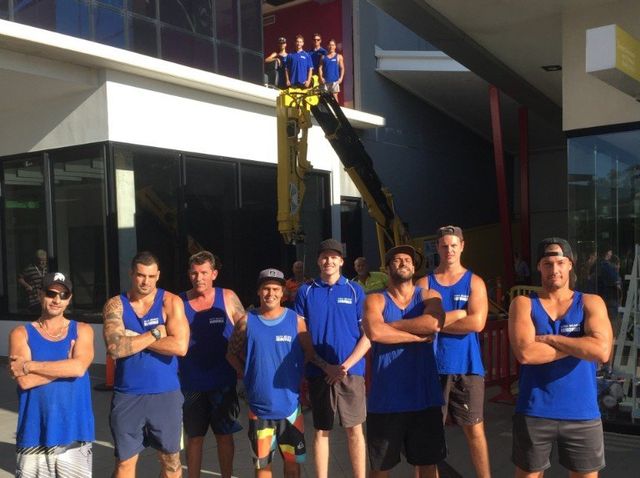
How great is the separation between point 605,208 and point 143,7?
879 cm

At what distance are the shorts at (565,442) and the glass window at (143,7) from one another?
412 inches

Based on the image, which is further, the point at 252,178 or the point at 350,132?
the point at 252,178

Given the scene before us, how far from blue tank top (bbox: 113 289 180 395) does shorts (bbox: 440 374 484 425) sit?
6.05 feet

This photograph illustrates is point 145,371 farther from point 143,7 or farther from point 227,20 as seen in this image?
point 227,20

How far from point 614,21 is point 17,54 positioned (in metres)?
7.74

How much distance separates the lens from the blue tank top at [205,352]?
15.0 ft

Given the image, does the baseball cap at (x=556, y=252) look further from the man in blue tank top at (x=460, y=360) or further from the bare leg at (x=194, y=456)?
the bare leg at (x=194, y=456)

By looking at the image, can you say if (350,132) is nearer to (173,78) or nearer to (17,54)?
(173,78)

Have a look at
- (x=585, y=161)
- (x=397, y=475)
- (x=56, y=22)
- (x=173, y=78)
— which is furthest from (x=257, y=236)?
(x=397, y=475)

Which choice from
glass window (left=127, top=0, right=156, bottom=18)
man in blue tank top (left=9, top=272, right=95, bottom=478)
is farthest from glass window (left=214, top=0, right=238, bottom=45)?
man in blue tank top (left=9, top=272, right=95, bottom=478)

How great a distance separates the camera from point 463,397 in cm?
446

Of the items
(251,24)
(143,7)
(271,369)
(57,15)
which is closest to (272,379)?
(271,369)

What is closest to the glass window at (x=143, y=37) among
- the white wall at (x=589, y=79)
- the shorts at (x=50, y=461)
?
the white wall at (x=589, y=79)

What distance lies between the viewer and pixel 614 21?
651cm
